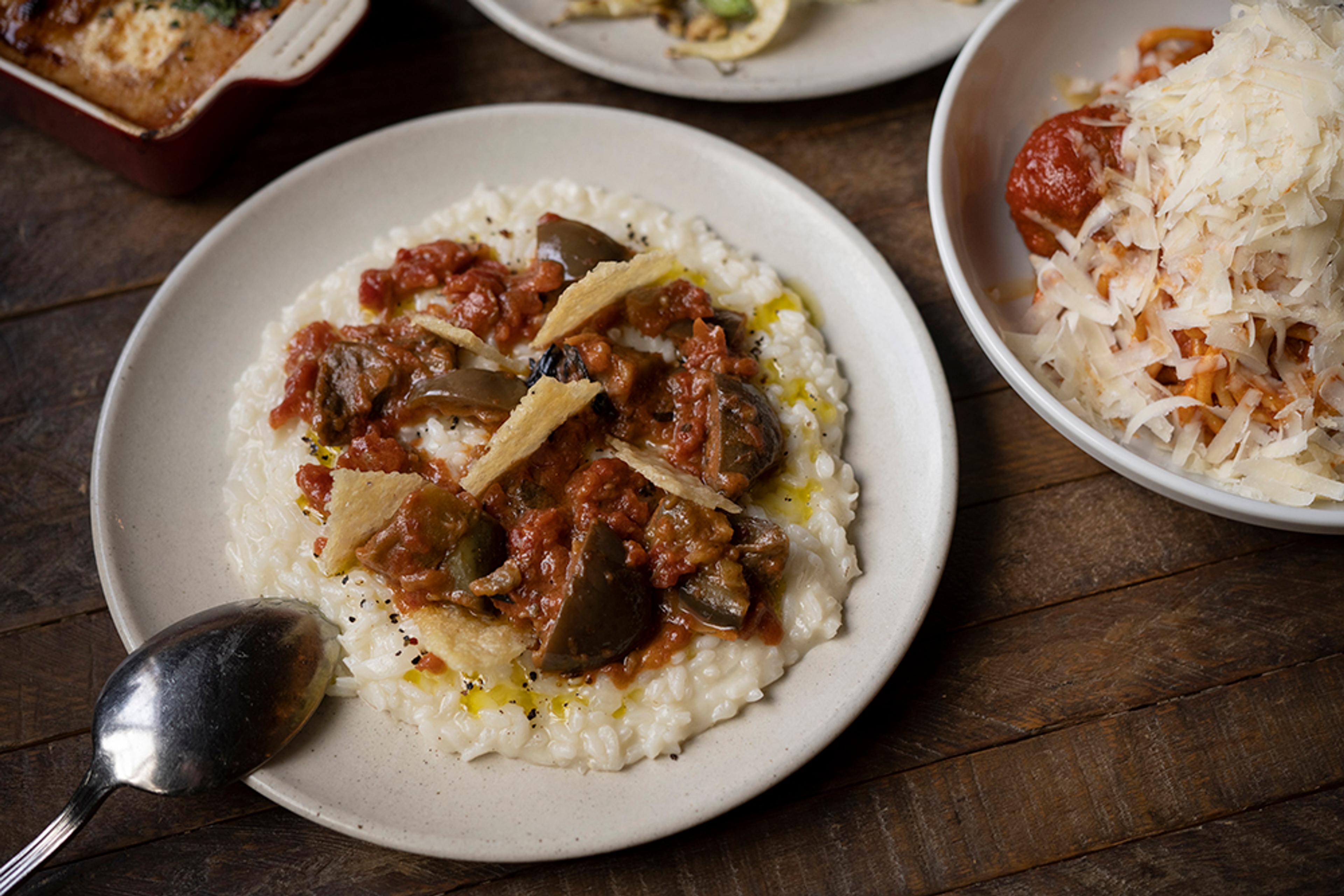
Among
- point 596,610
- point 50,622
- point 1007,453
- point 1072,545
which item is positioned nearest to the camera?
point 596,610


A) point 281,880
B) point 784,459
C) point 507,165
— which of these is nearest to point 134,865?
point 281,880

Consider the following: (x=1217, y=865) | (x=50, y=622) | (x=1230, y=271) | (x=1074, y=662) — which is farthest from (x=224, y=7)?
(x=1217, y=865)

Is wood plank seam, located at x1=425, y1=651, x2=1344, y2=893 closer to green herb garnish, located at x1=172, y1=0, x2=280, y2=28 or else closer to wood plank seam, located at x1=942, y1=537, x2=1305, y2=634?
wood plank seam, located at x1=942, y1=537, x2=1305, y2=634

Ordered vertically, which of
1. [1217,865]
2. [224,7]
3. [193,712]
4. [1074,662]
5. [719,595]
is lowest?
[1217,865]

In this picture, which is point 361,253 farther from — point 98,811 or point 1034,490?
point 1034,490

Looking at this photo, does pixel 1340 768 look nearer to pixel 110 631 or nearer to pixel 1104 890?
pixel 1104 890

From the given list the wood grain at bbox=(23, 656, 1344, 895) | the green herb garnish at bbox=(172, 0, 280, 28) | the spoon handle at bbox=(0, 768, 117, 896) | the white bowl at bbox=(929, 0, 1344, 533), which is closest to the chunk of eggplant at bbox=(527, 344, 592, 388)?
the white bowl at bbox=(929, 0, 1344, 533)
